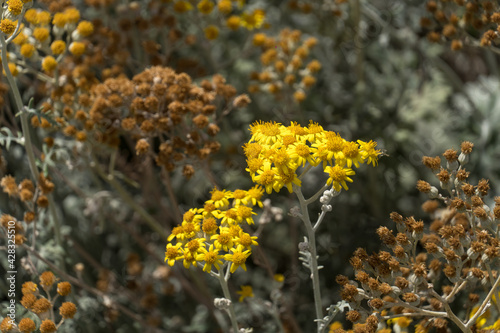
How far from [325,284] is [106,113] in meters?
1.60

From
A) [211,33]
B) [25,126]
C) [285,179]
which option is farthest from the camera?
[211,33]

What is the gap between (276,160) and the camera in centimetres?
213

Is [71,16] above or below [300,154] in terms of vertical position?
above

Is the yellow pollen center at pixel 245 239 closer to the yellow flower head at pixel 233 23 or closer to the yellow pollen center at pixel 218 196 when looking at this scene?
the yellow pollen center at pixel 218 196

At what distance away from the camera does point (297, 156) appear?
7.04 ft

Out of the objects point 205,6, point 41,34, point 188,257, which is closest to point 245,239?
point 188,257

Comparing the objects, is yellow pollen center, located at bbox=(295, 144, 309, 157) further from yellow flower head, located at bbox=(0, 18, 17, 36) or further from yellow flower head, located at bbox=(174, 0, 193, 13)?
yellow flower head, located at bbox=(174, 0, 193, 13)

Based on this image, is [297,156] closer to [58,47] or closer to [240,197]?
[240,197]

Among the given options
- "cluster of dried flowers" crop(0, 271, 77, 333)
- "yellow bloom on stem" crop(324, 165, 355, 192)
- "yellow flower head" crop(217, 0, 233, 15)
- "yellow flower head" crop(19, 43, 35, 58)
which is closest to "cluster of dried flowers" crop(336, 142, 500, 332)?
"yellow bloom on stem" crop(324, 165, 355, 192)

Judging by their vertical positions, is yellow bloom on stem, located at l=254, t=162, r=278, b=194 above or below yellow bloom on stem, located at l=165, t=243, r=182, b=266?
above

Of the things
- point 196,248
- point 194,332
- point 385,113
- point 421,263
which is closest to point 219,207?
point 196,248

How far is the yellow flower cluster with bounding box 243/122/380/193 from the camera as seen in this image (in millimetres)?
2141

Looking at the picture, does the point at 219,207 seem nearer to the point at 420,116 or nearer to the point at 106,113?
the point at 106,113

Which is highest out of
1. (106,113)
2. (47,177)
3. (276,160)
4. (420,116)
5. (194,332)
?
(276,160)
